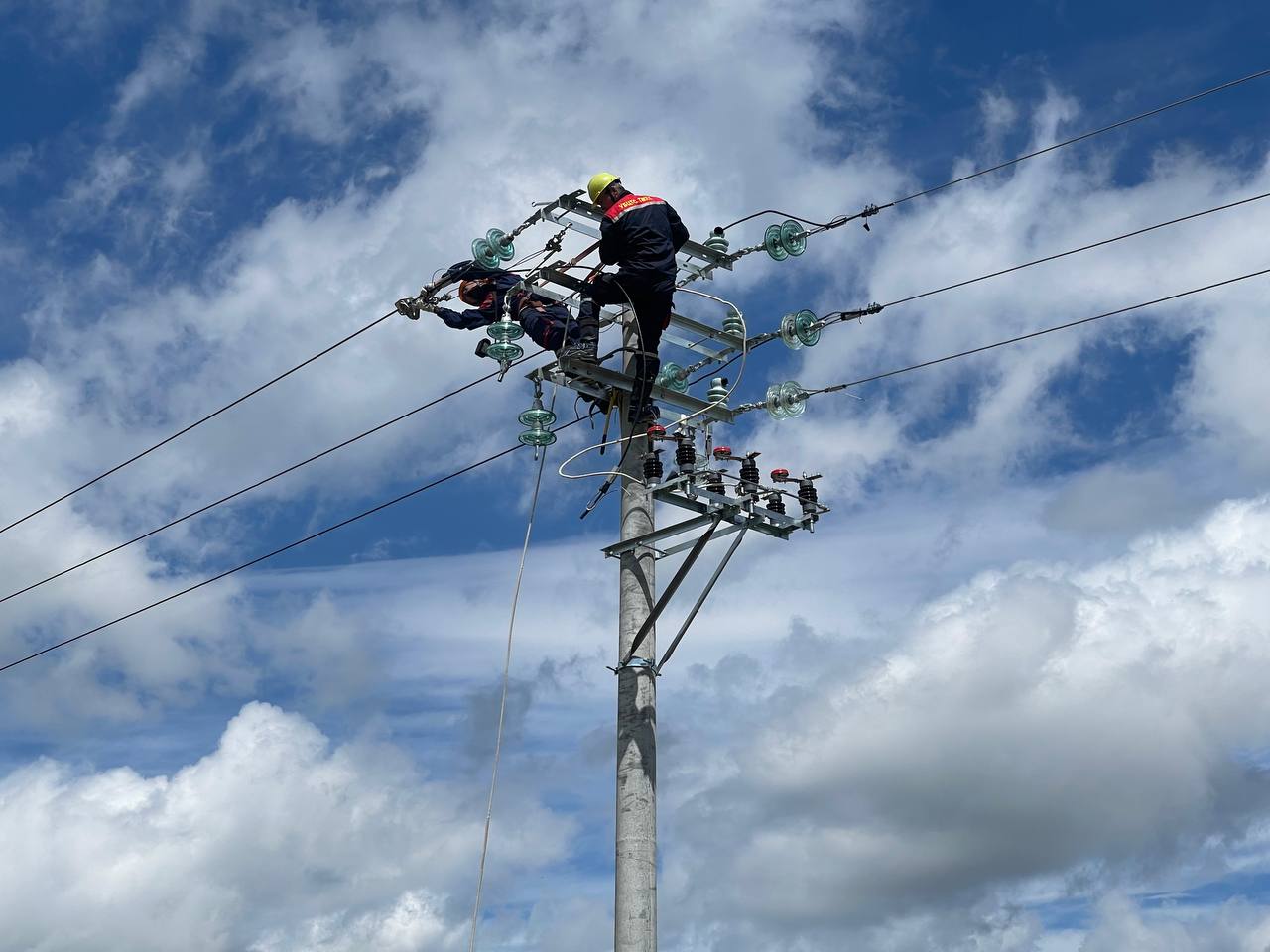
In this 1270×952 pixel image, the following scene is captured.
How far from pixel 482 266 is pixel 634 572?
12.1 ft

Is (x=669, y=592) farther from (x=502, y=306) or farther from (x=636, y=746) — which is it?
(x=502, y=306)

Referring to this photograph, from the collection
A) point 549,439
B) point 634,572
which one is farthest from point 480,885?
point 549,439

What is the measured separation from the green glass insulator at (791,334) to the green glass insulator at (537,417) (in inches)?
102

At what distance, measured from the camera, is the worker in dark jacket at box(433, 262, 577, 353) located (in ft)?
45.5

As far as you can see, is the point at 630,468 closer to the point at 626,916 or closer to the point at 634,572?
the point at 634,572

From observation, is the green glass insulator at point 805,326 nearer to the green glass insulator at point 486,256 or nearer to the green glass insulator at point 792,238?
the green glass insulator at point 792,238

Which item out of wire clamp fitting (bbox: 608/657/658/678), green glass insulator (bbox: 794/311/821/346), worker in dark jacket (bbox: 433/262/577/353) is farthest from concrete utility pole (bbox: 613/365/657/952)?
green glass insulator (bbox: 794/311/821/346)

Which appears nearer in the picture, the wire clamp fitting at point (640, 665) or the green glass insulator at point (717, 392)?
the wire clamp fitting at point (640, 665)

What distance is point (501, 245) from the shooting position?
1439 centimetres

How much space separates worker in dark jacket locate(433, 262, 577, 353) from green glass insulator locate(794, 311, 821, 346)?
2.34m

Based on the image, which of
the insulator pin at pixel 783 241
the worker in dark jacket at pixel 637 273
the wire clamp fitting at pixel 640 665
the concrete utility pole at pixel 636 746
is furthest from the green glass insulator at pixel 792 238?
the wire clamp fitting at pixel 640 665

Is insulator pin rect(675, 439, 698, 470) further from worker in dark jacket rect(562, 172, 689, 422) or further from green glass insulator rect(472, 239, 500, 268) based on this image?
green glass insulator rect(472, 239, 500, 268)

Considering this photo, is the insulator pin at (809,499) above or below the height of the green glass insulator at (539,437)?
below

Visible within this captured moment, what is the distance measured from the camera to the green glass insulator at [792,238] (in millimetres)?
14891
